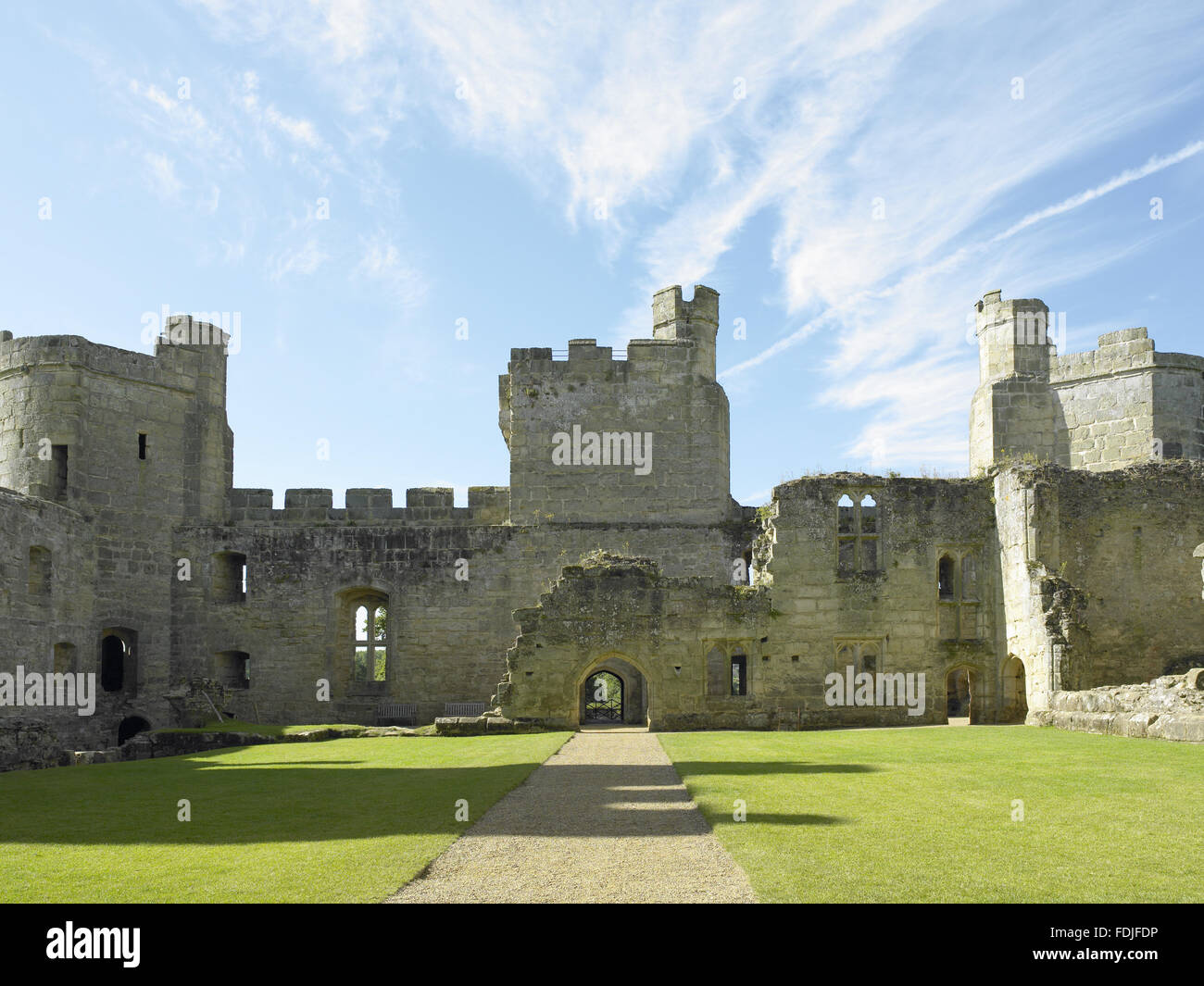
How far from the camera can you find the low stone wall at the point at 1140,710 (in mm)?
16422

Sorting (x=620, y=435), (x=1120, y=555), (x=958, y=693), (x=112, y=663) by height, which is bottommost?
(x=958, y=693)

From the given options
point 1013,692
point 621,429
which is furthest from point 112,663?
point 1013,692

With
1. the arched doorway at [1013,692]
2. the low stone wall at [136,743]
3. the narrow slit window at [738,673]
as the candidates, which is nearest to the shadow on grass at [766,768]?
the low stone wall at [136,743]

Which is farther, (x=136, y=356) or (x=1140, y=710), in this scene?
(x=136, y=356)

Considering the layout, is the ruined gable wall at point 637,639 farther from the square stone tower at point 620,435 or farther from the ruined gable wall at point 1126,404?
the ruined gable wall at point 1126,404

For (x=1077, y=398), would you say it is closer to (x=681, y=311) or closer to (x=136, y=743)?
(x=681, y=311)

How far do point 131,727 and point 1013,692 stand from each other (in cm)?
2277

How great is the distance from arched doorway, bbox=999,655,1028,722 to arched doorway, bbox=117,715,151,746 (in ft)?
72.2

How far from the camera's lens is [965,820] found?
9273 mm

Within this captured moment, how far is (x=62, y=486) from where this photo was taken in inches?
1091

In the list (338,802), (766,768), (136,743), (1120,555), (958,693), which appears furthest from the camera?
(958,693)
